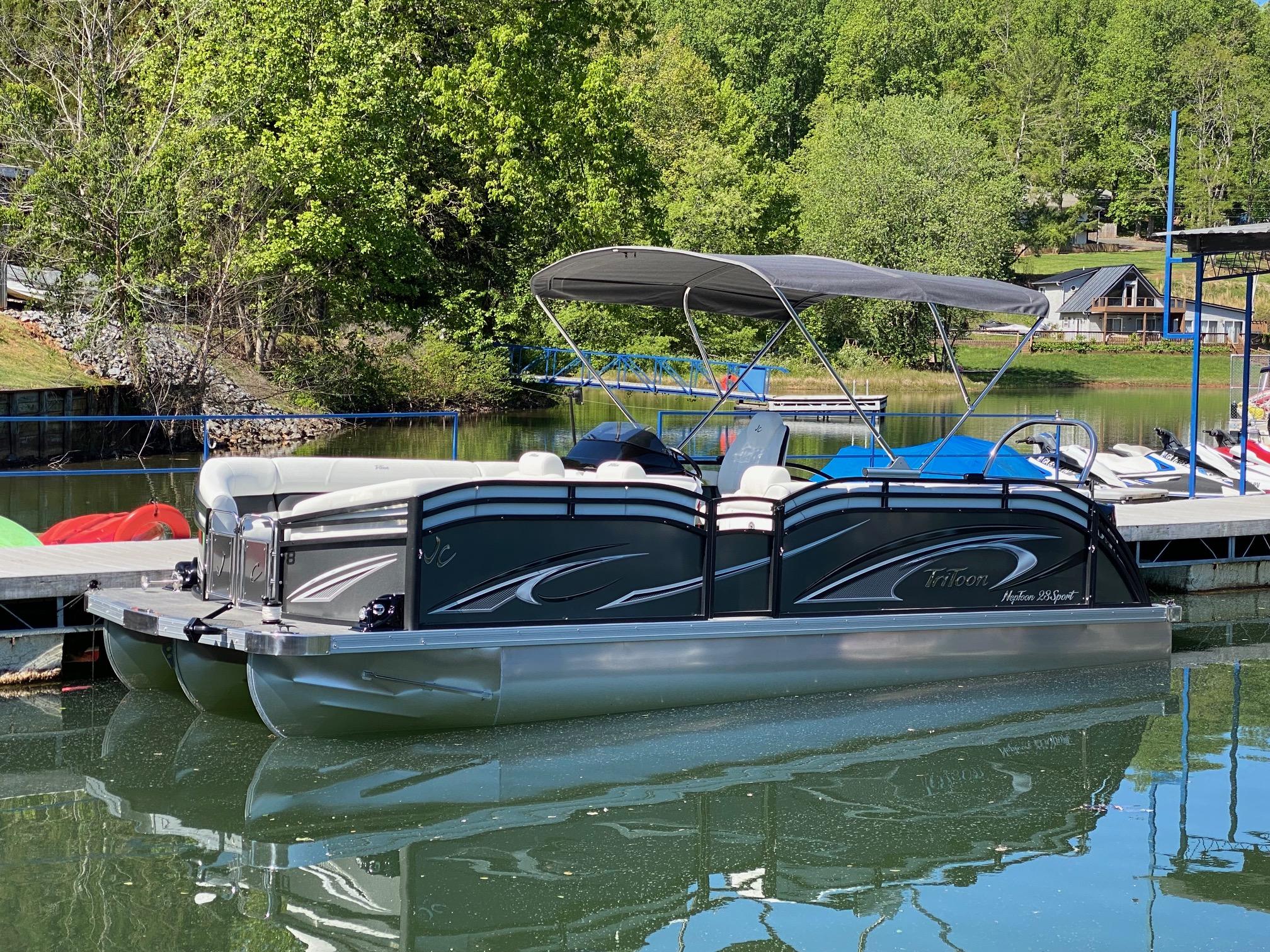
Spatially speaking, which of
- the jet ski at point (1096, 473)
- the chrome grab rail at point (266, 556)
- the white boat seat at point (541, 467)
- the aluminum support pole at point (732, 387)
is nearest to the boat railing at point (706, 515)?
the chrome grab rail at point (266, 556)

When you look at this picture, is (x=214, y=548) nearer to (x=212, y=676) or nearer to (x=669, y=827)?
(x=212, y=676)

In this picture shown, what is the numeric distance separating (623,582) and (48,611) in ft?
12.8

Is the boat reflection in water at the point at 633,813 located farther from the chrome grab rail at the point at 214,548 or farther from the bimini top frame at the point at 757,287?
the bimini top frame at the point at 757,287

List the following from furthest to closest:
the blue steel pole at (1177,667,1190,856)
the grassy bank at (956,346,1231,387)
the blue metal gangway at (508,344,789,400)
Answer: the grassy bank at (956,346,1231,387) < the blue metal gangway at (508,344,789,400) < the blue steel pole at (1177,667,1190,856)

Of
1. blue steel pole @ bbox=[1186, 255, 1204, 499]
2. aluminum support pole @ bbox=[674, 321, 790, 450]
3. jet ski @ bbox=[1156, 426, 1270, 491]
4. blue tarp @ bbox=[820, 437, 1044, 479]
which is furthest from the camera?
jet ski @ bbox=[1156, 426, 1270, 491]

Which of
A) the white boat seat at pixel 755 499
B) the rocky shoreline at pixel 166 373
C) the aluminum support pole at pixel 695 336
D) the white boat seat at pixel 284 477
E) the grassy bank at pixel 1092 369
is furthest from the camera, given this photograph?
the grassy bank at pixel 1092 369

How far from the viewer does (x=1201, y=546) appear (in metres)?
13.1

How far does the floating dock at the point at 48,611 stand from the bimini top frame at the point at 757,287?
11.7 feet

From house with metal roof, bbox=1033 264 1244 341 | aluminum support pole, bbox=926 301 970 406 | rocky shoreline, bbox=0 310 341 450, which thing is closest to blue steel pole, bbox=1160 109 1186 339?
aluminum support pole, bbox=926 301 970 406

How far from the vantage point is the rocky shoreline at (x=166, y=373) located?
968 inches

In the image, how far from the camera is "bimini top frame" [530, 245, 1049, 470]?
895 centimetres

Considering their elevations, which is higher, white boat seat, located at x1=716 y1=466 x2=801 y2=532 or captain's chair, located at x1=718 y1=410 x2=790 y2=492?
captain's chair, located at x1=718 y1=410 x2=790 y2=492

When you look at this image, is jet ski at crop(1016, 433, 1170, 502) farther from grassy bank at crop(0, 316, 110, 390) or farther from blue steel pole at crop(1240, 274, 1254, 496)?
grassy bank at crop(0, 316, 110, 390)

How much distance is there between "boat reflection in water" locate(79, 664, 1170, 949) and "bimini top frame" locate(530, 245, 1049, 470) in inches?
87.9
